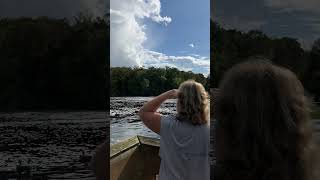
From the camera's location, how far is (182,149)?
174 cm

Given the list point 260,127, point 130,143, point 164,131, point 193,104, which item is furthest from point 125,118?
point 260,127

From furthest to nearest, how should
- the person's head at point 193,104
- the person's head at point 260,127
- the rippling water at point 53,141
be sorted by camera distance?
the rippling water at point 53,141 < the person's head at point 193,104 < the person's head at point 260,127

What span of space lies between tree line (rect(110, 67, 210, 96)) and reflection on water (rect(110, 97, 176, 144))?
0.12 ft

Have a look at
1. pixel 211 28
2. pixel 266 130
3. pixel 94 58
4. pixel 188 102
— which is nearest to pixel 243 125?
pixel 266 130

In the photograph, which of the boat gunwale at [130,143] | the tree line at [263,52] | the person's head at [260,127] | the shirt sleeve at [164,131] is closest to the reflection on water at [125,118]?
the boat gunwale at [130,143]

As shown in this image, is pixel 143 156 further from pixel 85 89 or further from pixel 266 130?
pixel 266 130

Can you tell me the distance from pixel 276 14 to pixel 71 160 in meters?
1.15

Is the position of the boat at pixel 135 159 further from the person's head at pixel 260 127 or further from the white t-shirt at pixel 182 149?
the person's head at pixel 260 127

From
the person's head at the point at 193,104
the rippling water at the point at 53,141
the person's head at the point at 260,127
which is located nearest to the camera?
the person's head at the point at 260,127

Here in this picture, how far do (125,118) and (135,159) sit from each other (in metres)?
0.20

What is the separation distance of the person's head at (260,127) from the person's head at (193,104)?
107cm

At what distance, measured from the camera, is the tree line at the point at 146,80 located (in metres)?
1.92

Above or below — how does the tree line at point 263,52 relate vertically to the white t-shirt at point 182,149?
above

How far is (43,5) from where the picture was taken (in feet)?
6.24
